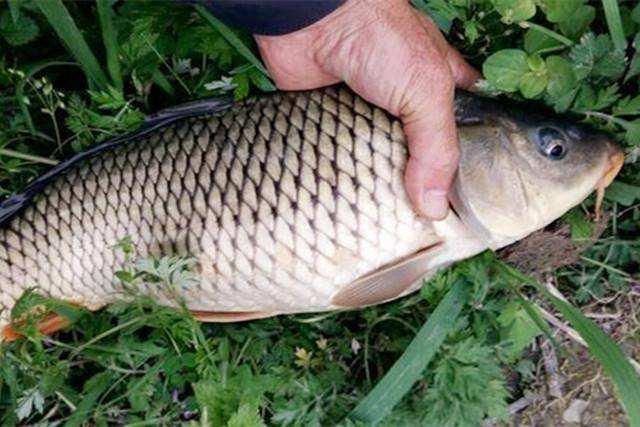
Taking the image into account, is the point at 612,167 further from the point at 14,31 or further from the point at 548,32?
the point at 14,31

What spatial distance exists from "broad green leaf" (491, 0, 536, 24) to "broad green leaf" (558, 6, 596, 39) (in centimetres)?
12

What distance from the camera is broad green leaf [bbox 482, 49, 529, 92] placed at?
246 centimetres

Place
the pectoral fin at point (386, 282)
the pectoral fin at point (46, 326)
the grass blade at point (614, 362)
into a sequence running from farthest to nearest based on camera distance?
the pectoral fin at point (46, 326) < the pectoral fin at point (386, 282) < the grass blade at point (614, 362)

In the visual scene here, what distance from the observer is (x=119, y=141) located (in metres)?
2.71

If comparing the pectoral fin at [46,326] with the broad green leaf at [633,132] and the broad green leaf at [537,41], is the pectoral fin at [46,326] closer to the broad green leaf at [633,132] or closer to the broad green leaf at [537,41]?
the broad green leaf at [537,41]

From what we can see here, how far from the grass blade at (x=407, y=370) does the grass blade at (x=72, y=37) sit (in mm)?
1274

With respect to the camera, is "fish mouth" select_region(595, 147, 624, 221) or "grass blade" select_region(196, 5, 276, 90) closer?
"fish mouth" select_region(595, 147, 624, 221)

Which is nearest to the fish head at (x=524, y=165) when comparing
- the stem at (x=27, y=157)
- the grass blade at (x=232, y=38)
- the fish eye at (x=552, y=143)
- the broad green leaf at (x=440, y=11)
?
the fish eye at (x=552, y=143)

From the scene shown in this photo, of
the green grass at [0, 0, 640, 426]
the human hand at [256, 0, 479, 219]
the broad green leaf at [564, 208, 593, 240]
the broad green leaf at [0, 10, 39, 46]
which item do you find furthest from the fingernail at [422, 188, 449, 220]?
the broad green leaf at [0, 10, 39, 46]

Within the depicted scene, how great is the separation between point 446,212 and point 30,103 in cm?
152

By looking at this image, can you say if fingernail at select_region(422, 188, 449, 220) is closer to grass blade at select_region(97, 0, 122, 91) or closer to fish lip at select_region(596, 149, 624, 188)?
fish lip at select_region(596, 149, 624, 188)

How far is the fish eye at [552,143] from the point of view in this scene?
2.38 m

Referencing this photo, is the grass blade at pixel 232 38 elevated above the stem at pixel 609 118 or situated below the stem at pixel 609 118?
above

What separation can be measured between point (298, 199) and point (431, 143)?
39 cm
